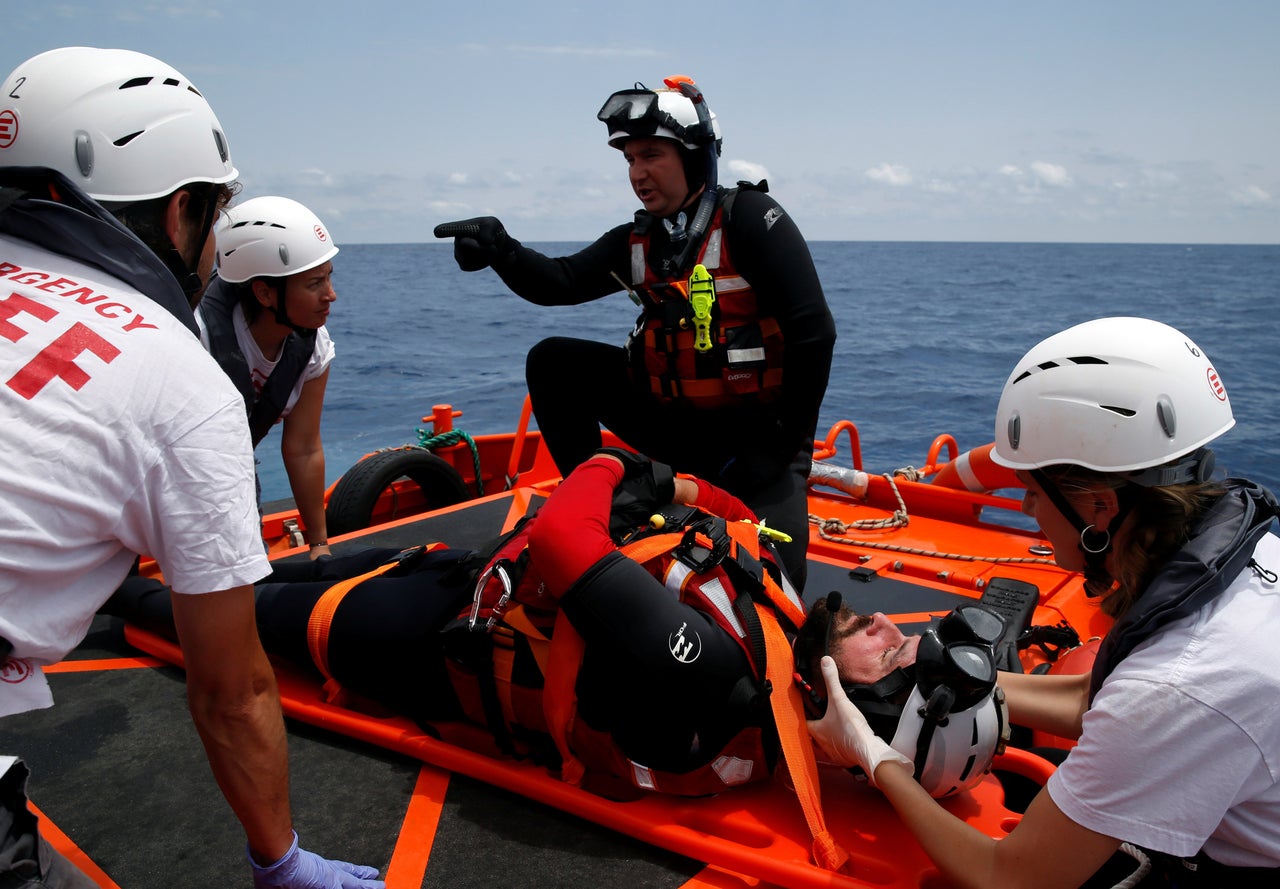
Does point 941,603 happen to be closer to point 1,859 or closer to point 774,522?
point 774,522

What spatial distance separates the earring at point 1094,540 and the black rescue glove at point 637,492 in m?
1.44

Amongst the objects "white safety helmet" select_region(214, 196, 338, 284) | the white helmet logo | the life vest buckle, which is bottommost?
the life vest buckle

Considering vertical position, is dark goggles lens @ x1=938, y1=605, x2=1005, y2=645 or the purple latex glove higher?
dark goggles lens @ x1=938, y1=605, x2=1005, y2=645

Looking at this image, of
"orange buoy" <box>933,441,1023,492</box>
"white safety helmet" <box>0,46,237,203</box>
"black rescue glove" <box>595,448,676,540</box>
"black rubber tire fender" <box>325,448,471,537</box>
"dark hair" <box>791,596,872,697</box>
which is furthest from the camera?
"orange buoy" <box>933,441,1023,492</box>

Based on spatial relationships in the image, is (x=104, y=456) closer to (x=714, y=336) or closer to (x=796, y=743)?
(x=796, y=743)

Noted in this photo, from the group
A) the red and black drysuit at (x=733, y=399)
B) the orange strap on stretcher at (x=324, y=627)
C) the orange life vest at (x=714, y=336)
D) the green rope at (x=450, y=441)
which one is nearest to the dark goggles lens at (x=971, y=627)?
the red and black drysuit at (x=733, y=399)

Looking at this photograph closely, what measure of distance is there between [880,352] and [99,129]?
2339 centimetres

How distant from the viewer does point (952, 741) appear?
2.46 metres

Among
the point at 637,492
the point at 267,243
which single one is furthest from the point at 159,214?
the point at 267,243

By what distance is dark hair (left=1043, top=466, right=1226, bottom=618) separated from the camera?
6.35ft

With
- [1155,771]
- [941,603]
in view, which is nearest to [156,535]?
[1155,771]

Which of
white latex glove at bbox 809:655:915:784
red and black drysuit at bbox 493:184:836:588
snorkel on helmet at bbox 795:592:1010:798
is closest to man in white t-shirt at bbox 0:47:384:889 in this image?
white latex glove at bbox 809:655:915:784

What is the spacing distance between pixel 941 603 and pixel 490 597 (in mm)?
2331

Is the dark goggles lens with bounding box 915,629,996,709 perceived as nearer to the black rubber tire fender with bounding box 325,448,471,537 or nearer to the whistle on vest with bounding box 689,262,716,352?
the whistle on vest with bounding box 689,262,716,352
